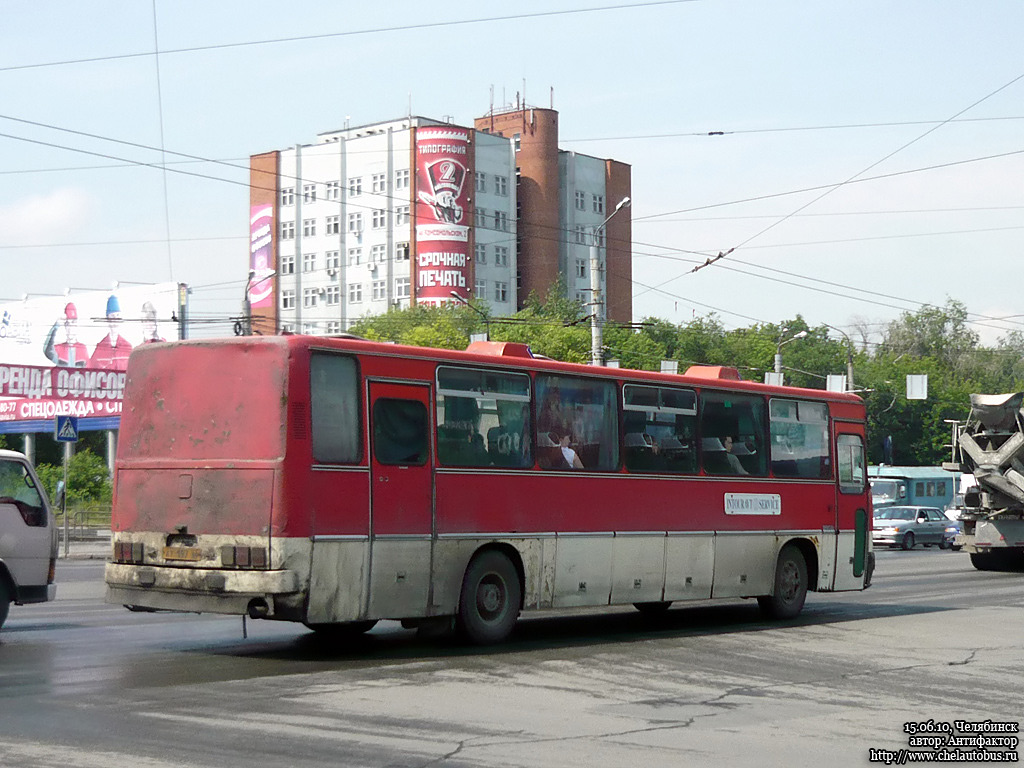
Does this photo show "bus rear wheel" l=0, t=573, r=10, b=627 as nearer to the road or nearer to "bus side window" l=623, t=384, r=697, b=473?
the road

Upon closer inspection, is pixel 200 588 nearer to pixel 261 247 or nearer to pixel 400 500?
pixel 400 500

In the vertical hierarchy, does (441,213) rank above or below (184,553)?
above

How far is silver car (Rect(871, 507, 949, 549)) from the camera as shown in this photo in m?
47.0

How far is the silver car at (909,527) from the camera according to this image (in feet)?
154

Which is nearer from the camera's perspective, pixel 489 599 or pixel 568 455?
pixel 489 599

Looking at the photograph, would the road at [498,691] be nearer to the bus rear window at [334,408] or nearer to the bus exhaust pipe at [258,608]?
the bus exhaust pipe at [258,608]

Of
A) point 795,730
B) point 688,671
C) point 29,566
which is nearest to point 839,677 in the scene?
point 688,671

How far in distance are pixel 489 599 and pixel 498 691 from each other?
3414 millimetres

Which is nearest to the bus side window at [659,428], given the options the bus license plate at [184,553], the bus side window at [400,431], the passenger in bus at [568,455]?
the passenger in bus at [568,455]

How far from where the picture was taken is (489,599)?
14.5 meters

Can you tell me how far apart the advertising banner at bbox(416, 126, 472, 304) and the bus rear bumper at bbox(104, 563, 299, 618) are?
85430 mm

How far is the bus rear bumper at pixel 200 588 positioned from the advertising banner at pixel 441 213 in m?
85.4

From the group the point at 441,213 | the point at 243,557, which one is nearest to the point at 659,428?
the point at 243,557

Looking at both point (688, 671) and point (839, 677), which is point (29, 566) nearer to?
point (688, 671)
